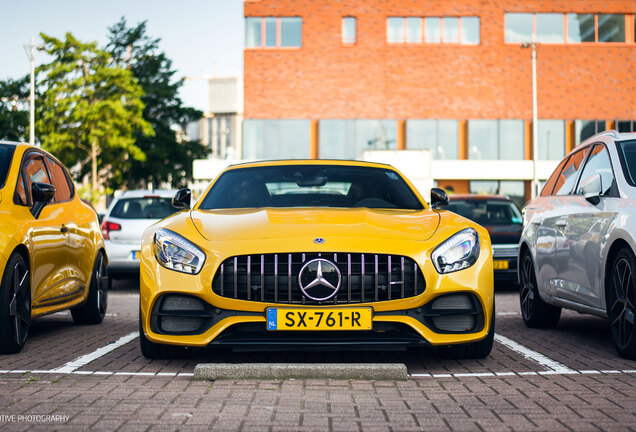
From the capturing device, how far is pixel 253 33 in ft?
142

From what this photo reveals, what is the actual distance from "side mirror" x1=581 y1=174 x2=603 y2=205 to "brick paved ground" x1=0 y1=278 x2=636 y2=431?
1.15 meters

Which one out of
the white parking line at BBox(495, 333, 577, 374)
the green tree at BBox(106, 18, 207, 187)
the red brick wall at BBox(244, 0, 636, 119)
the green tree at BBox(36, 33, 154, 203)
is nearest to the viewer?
the white parking line at BBox(495, 333, 577, 374)

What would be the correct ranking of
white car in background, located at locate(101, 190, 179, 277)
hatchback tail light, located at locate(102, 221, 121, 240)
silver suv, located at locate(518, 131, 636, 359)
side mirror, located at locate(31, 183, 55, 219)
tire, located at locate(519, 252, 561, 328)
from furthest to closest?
hatchback tail light, located at locate(102, 221, 121, 240)
white car in background, located at locate(101, 190, 179, 277)
tire, located at locate(519, 252, 561, 328)
side mirror, located at locate(31, 183, 55, 219)
silver suv, located at locate(518, 131, 636, 359)

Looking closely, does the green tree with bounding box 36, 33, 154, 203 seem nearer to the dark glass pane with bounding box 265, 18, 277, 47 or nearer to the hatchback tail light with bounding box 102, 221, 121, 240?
the dark glass pane with bounding box 265, 18, 277, 47

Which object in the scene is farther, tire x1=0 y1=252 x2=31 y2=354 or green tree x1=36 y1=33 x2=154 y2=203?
green tree x1=36 y1=33 x2=154 y2=203

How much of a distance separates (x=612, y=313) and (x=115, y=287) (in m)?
10.1

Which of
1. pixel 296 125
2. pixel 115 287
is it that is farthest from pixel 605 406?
pixel 296 125

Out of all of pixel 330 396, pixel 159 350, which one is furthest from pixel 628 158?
pixel 159 350

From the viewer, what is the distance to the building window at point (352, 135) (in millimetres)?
43531

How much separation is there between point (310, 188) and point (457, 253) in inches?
71.7

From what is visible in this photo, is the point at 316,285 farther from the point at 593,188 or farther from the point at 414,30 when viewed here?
the point at 414,30

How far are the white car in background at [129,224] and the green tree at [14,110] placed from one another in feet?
79.7

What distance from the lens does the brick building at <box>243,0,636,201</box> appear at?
4347 centimetres

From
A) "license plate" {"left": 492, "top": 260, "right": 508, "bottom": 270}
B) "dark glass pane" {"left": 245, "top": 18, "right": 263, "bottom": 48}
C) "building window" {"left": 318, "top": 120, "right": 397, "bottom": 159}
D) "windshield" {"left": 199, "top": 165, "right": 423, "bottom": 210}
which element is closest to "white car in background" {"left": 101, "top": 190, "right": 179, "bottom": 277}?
"license plate" {"left": 492, "top": 260, "right": 508, "bottom": 270}
